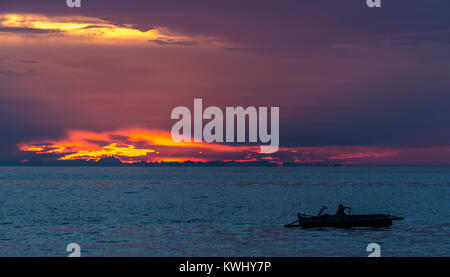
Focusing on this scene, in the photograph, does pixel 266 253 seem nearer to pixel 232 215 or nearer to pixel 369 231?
pixel 369 231

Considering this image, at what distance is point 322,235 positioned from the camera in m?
48.2

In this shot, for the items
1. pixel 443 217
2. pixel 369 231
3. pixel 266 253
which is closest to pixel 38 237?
pixel 266 253
